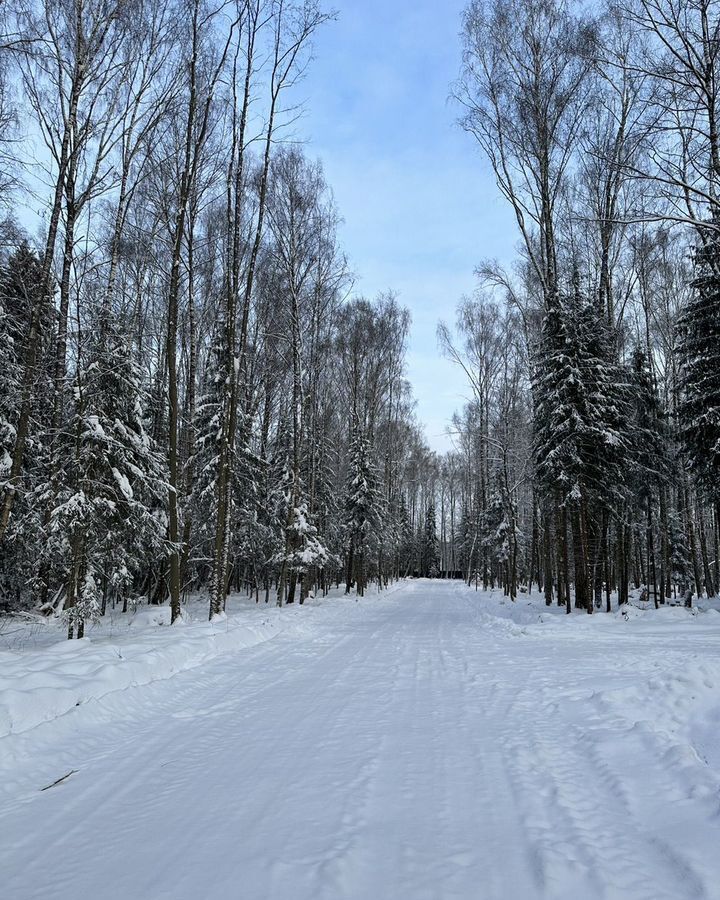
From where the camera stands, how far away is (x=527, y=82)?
15.9 m

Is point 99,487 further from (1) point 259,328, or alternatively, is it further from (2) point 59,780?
(1) point 259,328

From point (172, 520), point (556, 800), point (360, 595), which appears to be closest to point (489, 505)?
point (360, 595)

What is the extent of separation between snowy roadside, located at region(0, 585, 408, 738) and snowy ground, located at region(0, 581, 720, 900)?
1.4 inches

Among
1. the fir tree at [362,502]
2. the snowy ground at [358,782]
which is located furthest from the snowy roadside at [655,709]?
the fir tree at [362,502]

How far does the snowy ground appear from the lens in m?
2.51

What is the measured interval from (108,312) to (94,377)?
201 centimetres

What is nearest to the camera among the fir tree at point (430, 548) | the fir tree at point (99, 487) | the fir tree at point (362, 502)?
the fir tree at point (99, 487)

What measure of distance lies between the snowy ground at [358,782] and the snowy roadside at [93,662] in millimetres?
36

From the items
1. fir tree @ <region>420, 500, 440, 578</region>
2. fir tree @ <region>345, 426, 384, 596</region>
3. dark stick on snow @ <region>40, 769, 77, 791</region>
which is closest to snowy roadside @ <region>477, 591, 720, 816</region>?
dark stick on snow @ <region>40, 769, 77, 791</region>

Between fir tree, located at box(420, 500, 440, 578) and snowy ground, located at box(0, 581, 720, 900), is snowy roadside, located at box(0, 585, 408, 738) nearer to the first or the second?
snowy ground, located at box(0, 581, 720, 900)

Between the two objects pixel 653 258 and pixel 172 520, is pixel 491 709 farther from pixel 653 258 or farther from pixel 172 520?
pixel 653 258

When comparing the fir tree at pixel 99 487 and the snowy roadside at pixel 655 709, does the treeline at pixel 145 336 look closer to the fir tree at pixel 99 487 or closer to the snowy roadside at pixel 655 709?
the fir tree at pixel 99 487

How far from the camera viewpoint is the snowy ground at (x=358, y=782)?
8.25 feet

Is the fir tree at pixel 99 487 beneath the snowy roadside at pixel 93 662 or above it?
above
